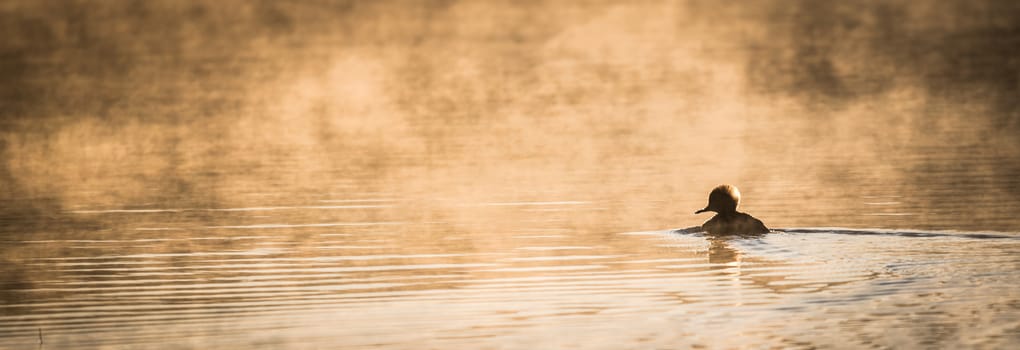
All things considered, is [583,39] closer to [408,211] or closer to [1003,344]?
[408,211]

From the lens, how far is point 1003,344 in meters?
10.7

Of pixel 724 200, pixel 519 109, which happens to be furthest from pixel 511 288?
pixel 519 109

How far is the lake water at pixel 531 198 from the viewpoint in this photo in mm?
12328

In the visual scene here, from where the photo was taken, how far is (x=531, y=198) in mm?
24922

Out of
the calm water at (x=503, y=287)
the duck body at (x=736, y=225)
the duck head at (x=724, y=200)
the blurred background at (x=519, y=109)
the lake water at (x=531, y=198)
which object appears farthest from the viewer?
the blurred background at (x=519, y=109)

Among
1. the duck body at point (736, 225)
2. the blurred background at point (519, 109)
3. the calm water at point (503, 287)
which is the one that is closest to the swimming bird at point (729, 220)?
the duck body at point (736, 225)

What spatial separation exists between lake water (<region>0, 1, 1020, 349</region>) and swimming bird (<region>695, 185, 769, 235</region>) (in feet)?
1.14

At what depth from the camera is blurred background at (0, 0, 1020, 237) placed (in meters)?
25.9

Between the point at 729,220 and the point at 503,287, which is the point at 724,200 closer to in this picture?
the point at 729,220

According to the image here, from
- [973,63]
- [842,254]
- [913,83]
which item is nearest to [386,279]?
[842,254]

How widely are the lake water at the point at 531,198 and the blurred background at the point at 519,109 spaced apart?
0.21m

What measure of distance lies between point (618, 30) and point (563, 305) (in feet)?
257

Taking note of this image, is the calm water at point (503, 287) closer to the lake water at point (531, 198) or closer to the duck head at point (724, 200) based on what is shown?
the lake water at point (531, 198)

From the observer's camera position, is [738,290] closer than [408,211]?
Yes
